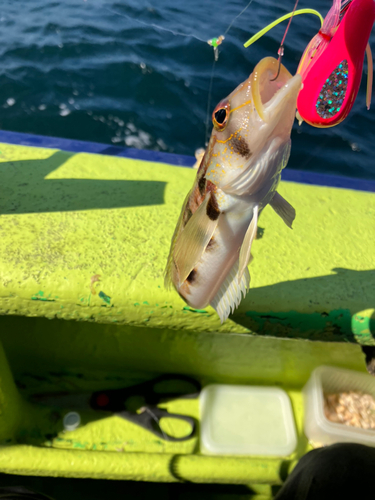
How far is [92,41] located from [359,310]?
266 inches

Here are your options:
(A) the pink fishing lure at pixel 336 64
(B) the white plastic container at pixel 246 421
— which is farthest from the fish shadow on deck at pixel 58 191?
(B) the white plastic container at pixel 246 421

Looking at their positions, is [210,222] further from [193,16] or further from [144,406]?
[193,16]

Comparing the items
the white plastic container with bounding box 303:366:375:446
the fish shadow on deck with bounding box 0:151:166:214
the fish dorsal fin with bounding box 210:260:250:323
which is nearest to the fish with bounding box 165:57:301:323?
the fish dorsal fin with bounding box 210:260:250:323

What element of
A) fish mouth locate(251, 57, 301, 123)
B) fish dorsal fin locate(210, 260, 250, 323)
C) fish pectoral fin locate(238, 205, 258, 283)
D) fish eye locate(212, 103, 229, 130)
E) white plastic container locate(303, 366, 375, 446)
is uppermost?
fish mouth locate(251, 57, 301, 123)

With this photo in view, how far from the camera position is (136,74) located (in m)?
5.95

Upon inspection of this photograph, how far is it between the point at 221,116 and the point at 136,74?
5546mm

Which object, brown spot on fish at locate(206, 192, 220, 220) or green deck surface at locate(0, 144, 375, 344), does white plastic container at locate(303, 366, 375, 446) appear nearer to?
green deck surface at locate(0, 144, 375, 344)

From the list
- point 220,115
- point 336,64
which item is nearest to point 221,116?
point 220,115

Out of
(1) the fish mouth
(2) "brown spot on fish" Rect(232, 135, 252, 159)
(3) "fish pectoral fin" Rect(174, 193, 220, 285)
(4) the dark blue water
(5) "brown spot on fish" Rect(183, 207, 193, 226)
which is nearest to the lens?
(1) the fish mouth

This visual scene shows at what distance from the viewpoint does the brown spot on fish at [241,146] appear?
1036mm

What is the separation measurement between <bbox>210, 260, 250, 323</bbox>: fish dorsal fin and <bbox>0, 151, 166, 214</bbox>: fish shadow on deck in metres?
0.79

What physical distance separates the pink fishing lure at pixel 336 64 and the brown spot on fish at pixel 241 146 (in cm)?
20

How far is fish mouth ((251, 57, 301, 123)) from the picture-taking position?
0.91m

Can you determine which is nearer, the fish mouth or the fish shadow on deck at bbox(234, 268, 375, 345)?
the fish mouth
